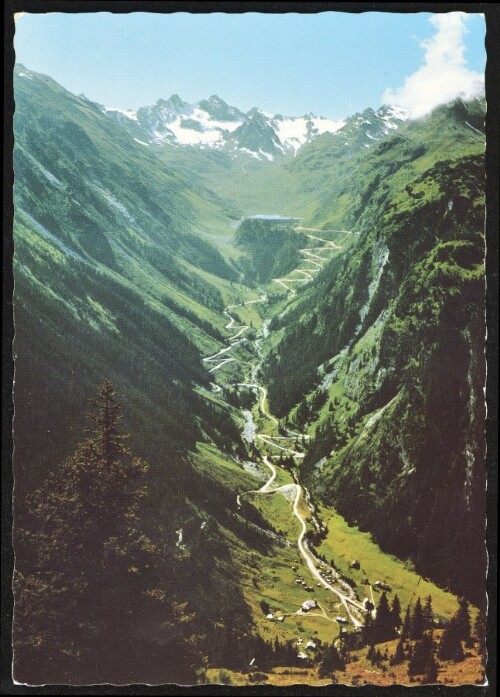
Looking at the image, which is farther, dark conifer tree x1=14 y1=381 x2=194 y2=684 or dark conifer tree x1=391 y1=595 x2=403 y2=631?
dark conifer tree x1=391 y1=595 x2=403 y2=631

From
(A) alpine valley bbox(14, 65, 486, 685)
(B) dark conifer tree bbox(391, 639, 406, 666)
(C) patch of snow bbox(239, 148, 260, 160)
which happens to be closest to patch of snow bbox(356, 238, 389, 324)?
(A) alpine valley bbox(14, 65, 486, 685)

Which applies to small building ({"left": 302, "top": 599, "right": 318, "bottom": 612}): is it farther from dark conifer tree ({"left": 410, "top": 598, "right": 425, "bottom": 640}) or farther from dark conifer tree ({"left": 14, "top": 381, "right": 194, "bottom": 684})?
dark conifer tree ({"left": 14, "top": 381, "right": 194, "bottom": 684})

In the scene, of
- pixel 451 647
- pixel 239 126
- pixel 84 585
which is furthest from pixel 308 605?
pixel 239 126

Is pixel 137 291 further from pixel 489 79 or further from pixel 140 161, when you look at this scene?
pixel 489 79

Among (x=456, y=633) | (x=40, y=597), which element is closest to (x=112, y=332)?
(x=40, y=597)

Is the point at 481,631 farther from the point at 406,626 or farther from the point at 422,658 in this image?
the point at 406,626
